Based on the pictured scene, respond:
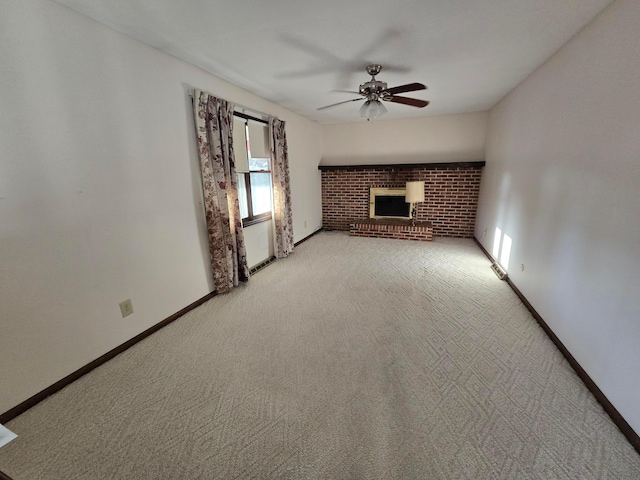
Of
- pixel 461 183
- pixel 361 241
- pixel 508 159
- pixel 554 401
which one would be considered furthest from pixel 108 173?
pixel 461 183

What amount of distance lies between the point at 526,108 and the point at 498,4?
5.28 feet

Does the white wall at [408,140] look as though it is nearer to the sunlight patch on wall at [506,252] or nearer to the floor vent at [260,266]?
the sunlight patch on wall at [506,252]

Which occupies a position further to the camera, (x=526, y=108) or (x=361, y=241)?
(x=361, y=241)

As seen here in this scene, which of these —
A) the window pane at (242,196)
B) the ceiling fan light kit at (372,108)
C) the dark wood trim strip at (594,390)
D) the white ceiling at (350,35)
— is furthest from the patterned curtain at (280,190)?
the dark wood trim strip at (594,390)

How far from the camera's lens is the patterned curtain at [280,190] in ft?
11.9

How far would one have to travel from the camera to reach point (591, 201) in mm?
1648

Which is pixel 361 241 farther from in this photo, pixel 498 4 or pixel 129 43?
pixel 129 43

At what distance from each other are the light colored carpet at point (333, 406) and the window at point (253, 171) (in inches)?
58.0

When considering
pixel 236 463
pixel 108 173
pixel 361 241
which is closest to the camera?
pixel 236 463

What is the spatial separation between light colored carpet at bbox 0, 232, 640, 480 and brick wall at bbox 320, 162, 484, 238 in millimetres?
2792

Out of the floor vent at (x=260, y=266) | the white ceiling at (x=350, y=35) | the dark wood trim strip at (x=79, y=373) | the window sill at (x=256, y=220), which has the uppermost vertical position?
the white ceiling at (x=350, y=35)

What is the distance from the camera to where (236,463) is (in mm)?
1202

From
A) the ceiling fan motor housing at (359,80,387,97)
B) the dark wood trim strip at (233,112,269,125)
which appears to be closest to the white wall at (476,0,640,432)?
the ceiling fan motor housing at (359,80,387,97)

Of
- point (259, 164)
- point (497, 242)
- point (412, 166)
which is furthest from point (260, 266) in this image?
point (412, 166)
